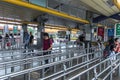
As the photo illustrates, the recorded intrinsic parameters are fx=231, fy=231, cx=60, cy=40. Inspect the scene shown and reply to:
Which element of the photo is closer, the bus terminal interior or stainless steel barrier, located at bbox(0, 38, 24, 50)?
the bus terminal interior

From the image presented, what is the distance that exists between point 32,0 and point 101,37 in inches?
274

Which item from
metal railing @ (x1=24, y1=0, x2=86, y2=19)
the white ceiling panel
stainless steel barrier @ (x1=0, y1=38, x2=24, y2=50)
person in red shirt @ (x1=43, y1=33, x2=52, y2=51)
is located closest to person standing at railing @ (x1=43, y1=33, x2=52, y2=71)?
person in red shirt @ (x1=43, y1=33, x2=52, y2=51)

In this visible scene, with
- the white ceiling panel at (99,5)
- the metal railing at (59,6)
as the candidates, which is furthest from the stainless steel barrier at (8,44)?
the white ceiling panel at (99,5)

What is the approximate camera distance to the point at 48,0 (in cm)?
1325

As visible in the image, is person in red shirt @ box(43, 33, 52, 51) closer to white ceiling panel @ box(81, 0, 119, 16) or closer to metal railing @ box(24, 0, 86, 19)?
metal railing @ box(24, 0, 86, 19)

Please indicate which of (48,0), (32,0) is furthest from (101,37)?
(32,0)

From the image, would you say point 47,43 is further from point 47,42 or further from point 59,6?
point 59,6

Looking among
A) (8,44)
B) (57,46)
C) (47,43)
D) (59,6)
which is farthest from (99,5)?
(8,44)

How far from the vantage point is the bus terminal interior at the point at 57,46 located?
6272 mm

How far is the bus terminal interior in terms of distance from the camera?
627cm

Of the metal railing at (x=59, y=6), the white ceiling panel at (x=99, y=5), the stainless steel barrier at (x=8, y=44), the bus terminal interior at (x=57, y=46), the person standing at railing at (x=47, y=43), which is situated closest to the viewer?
the bus terminal interior at (x=57, y=46)

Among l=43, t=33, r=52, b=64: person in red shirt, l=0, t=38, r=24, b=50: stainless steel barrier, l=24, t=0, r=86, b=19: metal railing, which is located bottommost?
l=0, t=38, r=24, b=50: stainless steel barrier

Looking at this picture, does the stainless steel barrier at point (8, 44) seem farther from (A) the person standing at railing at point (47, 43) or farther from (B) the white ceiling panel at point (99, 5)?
(A) the person standing at railing at point (47, 43)

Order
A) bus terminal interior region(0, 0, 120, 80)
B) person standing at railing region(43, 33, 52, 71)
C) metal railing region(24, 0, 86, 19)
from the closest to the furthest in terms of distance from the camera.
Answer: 1. bus terminal interior region(0, 0, 120, 80)
2. person standing at railing region(43, 33, 52, 71)
3. metal railing region(24, 0, 86, 19)
